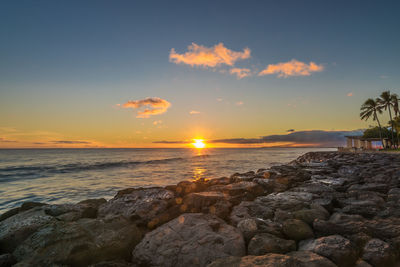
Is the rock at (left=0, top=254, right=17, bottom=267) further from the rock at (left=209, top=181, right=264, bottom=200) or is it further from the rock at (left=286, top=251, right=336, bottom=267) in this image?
the rock at (left=209, top=181, right=264, bottom=200)

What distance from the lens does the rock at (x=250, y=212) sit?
4910 millimetres

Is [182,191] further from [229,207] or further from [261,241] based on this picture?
[261,241]

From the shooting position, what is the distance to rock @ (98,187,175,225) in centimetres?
533

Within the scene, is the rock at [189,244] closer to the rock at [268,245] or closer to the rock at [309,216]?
the rock at [268,245]

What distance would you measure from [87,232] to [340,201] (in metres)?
6.38

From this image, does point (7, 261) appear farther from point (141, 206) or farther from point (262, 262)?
point (262, 262)

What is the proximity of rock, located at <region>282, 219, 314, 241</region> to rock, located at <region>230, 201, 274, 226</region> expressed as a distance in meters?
0.96

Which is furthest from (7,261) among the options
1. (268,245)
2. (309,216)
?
(309,216)

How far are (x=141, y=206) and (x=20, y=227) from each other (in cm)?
261

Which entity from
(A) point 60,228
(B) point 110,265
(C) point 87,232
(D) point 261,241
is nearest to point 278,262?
(D) point 261,241

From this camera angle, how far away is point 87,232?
4.06 meters

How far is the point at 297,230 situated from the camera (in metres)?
3.89

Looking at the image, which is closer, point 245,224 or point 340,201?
point 245,224

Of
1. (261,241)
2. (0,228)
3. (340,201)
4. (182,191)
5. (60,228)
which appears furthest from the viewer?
(182,191)
